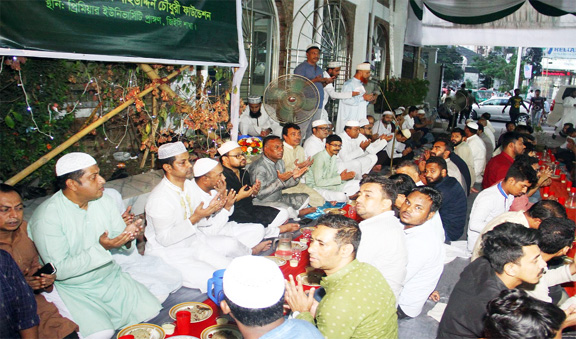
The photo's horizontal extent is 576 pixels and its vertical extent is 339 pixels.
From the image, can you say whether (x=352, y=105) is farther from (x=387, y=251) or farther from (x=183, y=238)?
(x=387, y=251)

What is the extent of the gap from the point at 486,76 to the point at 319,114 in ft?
108

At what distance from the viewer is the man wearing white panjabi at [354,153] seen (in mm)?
7391

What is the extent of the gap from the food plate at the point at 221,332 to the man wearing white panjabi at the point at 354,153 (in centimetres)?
474

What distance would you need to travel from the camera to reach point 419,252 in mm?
3270

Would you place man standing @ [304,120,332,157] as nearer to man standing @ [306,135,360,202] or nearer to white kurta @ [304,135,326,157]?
white kurta @ [304,135,326,157]

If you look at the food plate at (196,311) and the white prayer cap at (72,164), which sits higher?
the white prayer cap at (72,164)

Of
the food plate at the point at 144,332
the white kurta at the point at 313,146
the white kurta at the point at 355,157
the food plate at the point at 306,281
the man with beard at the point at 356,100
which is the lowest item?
the food plate at the point at 144,332

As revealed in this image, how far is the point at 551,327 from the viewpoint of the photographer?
6.01 ft

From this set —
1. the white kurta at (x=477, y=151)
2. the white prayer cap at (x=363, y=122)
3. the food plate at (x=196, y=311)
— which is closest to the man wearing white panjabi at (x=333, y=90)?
the white prayer cap at (x=363, y=122)

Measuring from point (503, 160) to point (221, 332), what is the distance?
15.4 feet

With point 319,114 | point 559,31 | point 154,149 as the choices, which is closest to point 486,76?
point 559,31

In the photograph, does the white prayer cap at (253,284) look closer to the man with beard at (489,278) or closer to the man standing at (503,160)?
the man with beard at (489,278)

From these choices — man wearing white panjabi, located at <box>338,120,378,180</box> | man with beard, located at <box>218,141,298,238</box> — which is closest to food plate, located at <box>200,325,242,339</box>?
man with beard, located at <box>218,141,298,238</box>

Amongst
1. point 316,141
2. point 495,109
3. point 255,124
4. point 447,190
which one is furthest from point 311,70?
point 495,109
